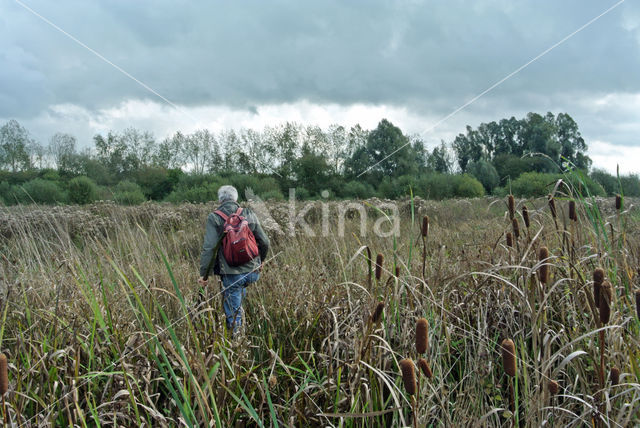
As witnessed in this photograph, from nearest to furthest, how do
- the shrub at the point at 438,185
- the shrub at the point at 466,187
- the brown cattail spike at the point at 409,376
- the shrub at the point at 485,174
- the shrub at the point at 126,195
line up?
the brown cattail spike at the point at 409,376, the shrub at the point at 126,195, the shrub at the point at 438,185, the shrub at the point at 466,187, the shrub at the point at 485,174

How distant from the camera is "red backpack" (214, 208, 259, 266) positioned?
4180 millimetres

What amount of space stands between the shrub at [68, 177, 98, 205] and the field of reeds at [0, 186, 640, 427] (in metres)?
22.4

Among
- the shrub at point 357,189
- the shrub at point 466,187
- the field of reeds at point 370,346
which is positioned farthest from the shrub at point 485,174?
the field of reeds at point 370,346

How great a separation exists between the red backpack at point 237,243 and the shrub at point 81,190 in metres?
22.5

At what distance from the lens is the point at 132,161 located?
29891 millimetres

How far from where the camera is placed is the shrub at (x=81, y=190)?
77.4 ft

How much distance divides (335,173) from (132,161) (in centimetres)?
1535

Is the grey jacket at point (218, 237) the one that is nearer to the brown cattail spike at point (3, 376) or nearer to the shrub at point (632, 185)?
the brown cattail spike at point (3, 376)

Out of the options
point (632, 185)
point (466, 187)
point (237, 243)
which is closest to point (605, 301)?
point (237, 243)

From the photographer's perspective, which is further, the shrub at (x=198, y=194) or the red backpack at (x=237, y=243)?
the shrub at (x=198, y=194)

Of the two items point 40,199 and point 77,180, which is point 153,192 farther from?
point 40,199

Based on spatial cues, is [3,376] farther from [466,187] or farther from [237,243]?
[466,187]

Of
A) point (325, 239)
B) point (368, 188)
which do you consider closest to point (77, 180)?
point (368, 188)

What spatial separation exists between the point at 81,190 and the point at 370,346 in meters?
26.7
